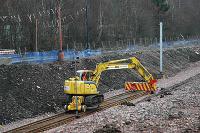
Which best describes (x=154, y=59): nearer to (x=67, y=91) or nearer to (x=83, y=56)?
(x=83, y=56)

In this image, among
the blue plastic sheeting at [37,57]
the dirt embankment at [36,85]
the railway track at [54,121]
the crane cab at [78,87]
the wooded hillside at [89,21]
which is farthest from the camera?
the wooded hillside at [89,21]

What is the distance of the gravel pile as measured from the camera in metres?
22.3

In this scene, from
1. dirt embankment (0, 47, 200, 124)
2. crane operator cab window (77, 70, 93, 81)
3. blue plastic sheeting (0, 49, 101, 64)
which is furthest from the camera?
blue plastic sheeting (0, 49, 101, 64)

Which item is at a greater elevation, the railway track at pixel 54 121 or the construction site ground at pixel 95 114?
the construction site ground at pixel 95 114

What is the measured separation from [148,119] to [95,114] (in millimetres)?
4496

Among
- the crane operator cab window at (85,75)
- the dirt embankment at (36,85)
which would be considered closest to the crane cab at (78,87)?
the crane operator cab window at (85,75)

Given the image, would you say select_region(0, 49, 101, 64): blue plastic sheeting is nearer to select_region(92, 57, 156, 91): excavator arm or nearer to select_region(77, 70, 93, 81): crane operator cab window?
select_region(92, 57, 156, 91): excavator arm

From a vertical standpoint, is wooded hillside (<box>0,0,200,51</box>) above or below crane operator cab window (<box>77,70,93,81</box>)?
above

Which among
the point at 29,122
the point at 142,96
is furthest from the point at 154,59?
the point at 29,122

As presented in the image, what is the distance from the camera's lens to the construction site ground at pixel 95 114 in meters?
23.5

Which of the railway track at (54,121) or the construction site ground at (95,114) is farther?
the railway track at (54,121)

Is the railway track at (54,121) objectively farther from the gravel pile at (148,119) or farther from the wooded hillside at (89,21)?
the wooded hillside at (89,21)

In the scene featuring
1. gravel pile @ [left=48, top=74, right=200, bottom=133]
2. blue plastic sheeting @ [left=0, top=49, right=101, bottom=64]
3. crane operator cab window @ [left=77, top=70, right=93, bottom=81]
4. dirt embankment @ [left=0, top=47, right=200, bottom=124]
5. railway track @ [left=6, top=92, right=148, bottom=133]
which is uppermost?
blue plastic sheeting @ [left=0, top=49, right=101, bottom=64]

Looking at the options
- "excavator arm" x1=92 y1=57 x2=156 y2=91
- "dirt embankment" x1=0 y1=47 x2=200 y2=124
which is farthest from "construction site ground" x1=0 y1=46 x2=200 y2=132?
"excavator arm" x1=92 y1=57 x2=156 y2=91
